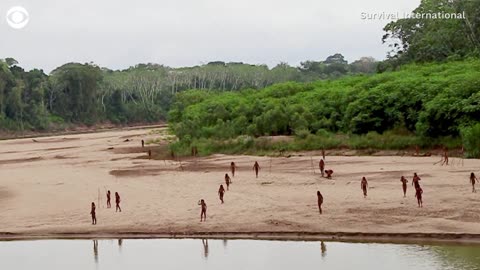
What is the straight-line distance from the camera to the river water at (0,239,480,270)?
1883 cm

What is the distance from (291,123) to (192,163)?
28.0ft

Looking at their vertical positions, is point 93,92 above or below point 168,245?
above

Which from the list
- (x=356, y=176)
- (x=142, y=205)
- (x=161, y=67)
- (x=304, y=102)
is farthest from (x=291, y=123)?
(x=161, y=67)

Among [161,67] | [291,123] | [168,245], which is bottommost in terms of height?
[168,245]

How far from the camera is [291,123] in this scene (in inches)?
1928

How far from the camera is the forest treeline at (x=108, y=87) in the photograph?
114 metres

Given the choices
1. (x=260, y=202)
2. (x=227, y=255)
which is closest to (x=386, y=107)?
(x=260, y=202)

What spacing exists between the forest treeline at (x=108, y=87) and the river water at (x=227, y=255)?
87708mm

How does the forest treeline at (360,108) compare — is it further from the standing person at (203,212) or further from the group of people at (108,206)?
the group of people at (108,206)

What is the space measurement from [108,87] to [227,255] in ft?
389

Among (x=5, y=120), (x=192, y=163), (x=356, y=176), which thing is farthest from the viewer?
(x=5, y=120)

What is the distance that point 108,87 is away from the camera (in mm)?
136875

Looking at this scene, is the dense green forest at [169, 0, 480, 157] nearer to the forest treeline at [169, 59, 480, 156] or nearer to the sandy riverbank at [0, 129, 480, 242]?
the forest treeline at [169, 59, 480, 156]

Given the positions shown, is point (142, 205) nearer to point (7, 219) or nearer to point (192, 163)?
point (7, 219)
